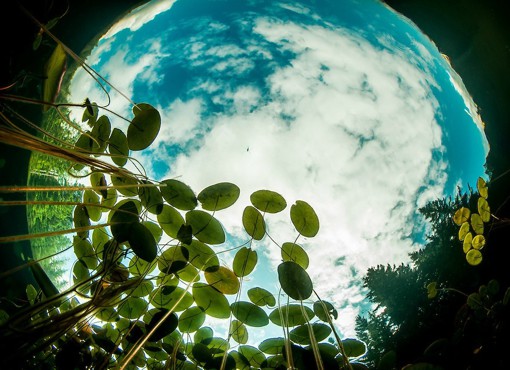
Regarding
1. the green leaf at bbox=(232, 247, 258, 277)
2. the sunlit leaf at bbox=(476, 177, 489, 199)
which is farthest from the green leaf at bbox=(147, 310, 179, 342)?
A: the sunlit leaf at bbox=(476, 177, 489, 199)

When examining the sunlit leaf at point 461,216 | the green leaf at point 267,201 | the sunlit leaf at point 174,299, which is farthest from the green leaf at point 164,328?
the sunlit leaf at point 461,216

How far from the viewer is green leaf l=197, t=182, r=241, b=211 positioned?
0.74 m

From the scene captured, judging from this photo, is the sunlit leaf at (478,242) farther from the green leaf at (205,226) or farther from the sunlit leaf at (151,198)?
the sunlit leaf at (151,198)

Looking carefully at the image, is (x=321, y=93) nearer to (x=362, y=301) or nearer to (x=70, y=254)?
(x=362, y=301)

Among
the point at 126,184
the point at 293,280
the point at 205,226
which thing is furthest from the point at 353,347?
the point at 126,184

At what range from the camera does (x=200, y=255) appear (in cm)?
81

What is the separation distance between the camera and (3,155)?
4.36 ft

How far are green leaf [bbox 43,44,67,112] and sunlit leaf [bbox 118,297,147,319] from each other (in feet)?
2.33

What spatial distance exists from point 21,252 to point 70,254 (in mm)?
319

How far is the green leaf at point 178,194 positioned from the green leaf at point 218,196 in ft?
0.09

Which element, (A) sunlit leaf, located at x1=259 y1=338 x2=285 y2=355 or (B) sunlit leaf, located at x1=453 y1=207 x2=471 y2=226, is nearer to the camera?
(A) sunlit leaf, located at x1=259 y1=338 x2=285 y2=355

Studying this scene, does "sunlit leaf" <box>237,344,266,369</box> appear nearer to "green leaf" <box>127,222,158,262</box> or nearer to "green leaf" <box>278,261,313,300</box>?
"green leaf" <box>278,261,313,300</box>

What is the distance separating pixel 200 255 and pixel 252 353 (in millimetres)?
514

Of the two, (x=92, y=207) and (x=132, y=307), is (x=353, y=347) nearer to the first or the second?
(x=132, y=307)
